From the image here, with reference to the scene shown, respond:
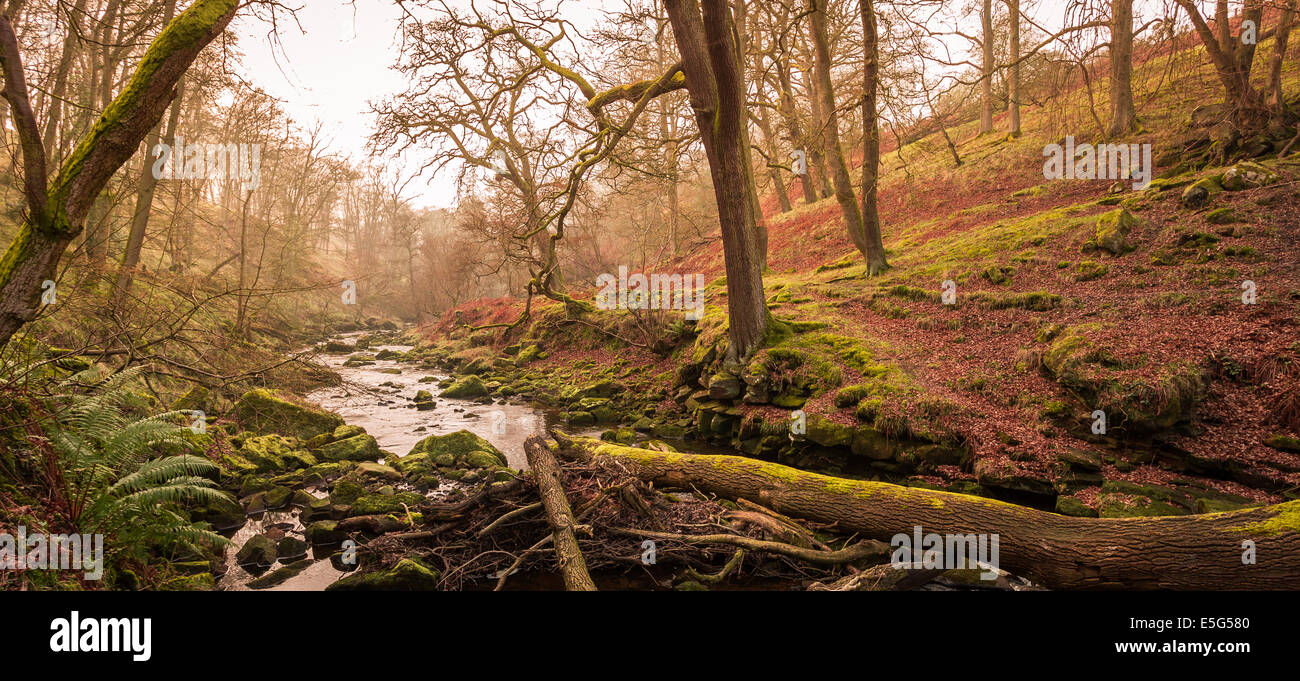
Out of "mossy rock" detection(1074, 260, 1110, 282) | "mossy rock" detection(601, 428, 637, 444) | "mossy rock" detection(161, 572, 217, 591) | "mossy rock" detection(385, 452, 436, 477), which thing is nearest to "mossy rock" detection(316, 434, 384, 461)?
"mossy rock" detection(385, 452, 436, 477)

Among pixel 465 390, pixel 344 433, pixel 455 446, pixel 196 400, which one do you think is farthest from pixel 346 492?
pixel 465 390

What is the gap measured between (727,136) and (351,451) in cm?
819

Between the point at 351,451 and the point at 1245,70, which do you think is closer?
the point at 351,451

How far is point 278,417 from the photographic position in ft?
29.6

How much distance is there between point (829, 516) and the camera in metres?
5.42

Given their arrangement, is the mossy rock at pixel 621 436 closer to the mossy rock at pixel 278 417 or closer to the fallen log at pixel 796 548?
the fallen log at pixel 796 548

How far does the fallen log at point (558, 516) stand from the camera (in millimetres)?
4230

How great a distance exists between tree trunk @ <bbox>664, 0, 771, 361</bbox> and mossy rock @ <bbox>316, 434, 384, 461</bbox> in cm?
647

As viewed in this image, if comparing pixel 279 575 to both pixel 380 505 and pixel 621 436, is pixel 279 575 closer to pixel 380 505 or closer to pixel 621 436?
pixel 380 505

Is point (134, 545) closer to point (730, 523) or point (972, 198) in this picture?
point (730, 523)

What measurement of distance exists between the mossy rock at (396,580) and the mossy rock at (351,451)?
4.20m

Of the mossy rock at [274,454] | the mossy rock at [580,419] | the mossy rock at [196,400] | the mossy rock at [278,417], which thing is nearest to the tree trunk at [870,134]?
the mossy rock at [580,419]

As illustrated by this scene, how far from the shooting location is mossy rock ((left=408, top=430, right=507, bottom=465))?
28.1 feet
